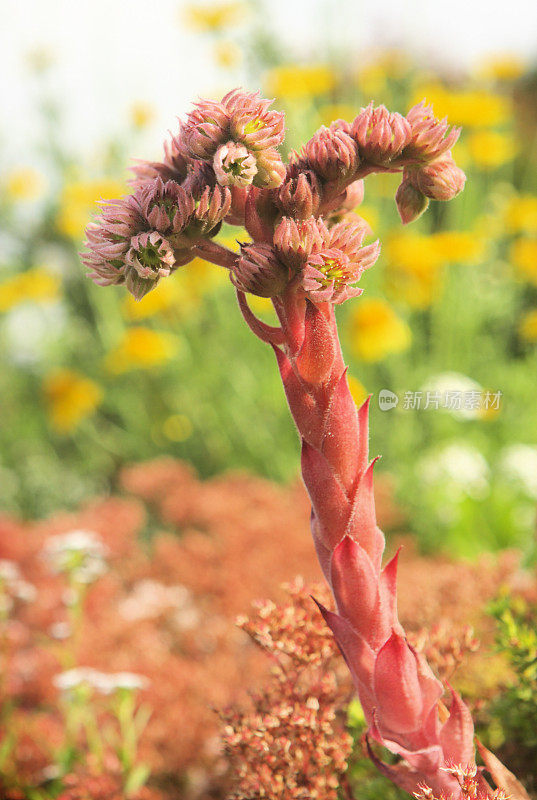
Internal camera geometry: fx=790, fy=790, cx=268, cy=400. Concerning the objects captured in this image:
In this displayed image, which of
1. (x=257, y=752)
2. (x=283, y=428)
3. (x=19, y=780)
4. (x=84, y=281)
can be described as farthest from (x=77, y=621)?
(x=84, y=281)

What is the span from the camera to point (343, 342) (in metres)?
3.73

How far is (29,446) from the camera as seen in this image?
489cm

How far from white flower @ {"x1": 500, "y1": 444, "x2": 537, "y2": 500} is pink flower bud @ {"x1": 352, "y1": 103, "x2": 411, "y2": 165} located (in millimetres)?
2037

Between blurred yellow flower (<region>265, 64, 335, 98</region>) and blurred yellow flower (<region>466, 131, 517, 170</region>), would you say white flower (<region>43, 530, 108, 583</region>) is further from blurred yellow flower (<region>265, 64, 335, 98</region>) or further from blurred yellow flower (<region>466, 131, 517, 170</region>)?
blurred yellow flower (<region>466, 131, 517, 170</region>)

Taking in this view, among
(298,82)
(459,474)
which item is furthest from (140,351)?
(459,474)

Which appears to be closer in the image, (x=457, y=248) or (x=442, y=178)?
(x=442, y=178)

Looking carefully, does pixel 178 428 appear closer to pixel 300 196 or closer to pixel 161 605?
pixel 161 605

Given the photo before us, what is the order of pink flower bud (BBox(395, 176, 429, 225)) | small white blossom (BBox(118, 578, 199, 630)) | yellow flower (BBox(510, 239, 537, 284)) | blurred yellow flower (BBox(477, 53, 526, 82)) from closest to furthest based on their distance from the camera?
1. pink flower bud (BBox(395, 176, 429, 225))
2. small white blossom (BBox(118, 578, 199, 630))
3. yellow flower (BBox(510, 239, 537, 284))
4. blurred yellow flower (BBox(477, 53, 526, 82))

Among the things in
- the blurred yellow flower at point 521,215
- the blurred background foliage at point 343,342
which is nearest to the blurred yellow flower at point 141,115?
the blurred background foliage at point 343,342

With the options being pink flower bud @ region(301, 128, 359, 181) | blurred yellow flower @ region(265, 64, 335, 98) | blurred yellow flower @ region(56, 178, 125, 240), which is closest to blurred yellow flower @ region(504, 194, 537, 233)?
blurred yellow flower @ region(265, 64, 335, 98)

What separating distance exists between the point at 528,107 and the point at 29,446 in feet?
21.1

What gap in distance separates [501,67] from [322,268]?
3710 millimetres

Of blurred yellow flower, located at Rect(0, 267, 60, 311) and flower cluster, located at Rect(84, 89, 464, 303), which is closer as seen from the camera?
flower cluster, located at Rect(84, 89, 464, 303)

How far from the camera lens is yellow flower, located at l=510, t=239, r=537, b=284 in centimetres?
334
